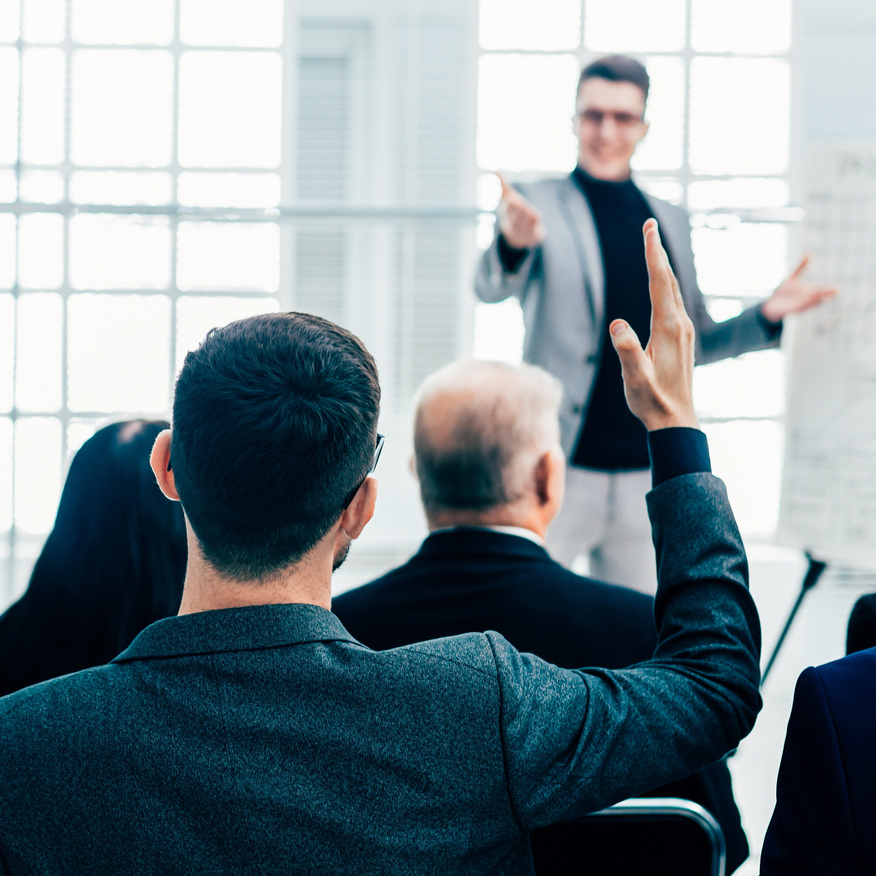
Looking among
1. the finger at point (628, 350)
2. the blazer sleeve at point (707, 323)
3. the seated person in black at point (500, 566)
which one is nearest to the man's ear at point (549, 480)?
the seated person in black at point (500, 566)

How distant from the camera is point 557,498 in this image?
1.49 m

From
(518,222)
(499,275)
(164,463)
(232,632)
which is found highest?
(518,222)

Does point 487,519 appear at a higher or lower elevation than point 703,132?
lower

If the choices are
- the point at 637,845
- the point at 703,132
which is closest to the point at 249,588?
the point at 637,845

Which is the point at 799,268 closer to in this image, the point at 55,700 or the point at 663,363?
the point at 663,363

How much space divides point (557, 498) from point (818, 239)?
1.53 m

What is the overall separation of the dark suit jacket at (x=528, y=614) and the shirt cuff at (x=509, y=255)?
1283mm

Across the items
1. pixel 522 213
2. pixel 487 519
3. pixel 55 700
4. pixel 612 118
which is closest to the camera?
pixel 55 700

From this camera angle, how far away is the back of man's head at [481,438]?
146 centimetres

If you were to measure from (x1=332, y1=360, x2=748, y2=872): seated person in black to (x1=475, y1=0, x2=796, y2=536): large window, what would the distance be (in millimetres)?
1924

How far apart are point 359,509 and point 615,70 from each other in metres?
2.04

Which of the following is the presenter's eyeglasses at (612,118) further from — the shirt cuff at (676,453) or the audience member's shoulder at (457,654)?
the audience member's shoulder at (457,654)

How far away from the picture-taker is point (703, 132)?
353cm

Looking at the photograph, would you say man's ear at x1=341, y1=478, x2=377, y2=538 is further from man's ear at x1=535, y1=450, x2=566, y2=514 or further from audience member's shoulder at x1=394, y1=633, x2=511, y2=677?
man's ear at x1=535, y1=450, x2=566, y2=514
